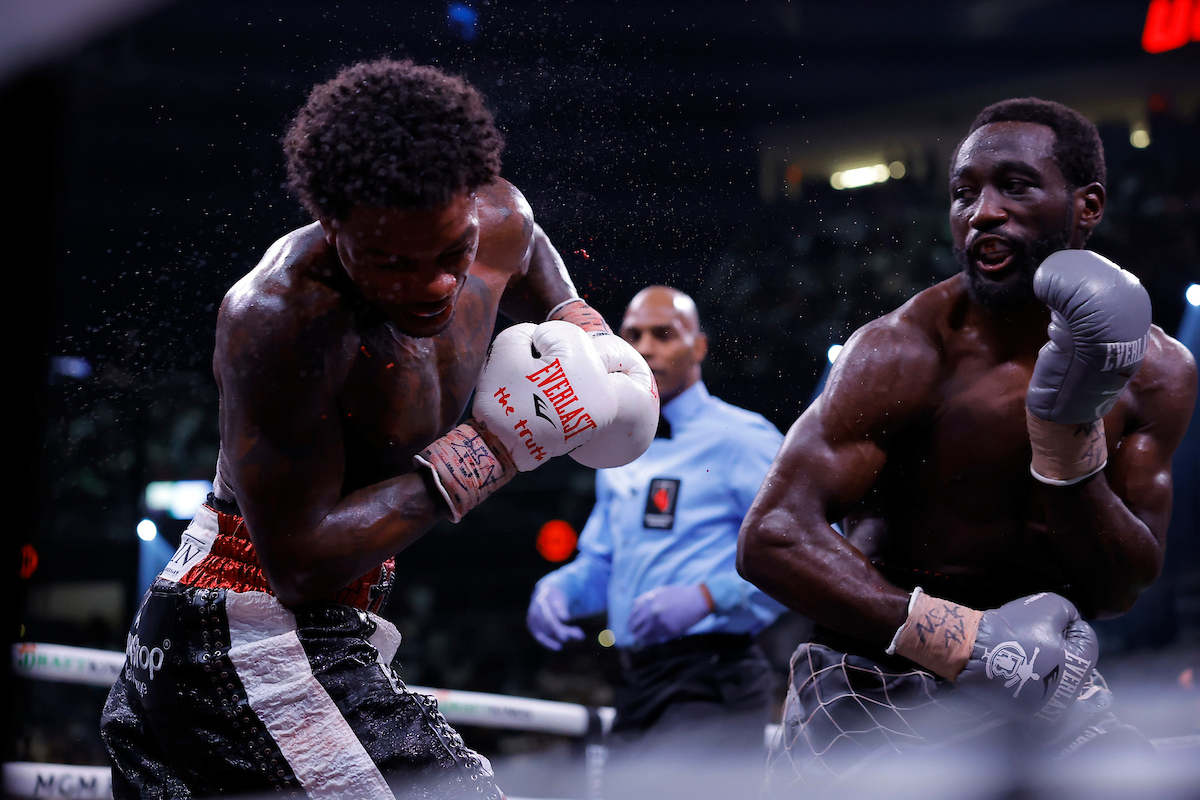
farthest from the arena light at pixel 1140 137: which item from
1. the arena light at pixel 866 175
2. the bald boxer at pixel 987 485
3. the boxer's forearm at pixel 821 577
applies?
the boxer's forearm at pixel 821 577

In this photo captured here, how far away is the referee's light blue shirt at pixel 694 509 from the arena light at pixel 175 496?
2.21 meters

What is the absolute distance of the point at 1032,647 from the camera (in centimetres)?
170

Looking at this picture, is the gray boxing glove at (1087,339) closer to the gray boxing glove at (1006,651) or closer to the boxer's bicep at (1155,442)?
the boxer's bicep at (1155,442)

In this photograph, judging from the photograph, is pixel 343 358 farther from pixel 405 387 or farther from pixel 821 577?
pixel 821 577

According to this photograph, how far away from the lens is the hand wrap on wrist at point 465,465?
1.37m

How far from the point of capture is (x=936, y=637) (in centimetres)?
172

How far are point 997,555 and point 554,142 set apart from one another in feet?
3.59

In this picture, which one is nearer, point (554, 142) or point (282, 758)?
point (282, 758)

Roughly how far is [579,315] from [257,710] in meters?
0.75

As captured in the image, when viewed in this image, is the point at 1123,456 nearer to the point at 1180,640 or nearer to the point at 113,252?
the point at 1180,640

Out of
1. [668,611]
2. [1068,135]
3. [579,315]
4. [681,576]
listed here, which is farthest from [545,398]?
[681,576]

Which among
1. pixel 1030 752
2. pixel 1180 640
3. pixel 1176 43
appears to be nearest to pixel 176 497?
pixel 1030 752

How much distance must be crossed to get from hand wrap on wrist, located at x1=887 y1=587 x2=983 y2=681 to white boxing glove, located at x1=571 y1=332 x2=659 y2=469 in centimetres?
57

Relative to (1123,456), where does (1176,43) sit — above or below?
above
